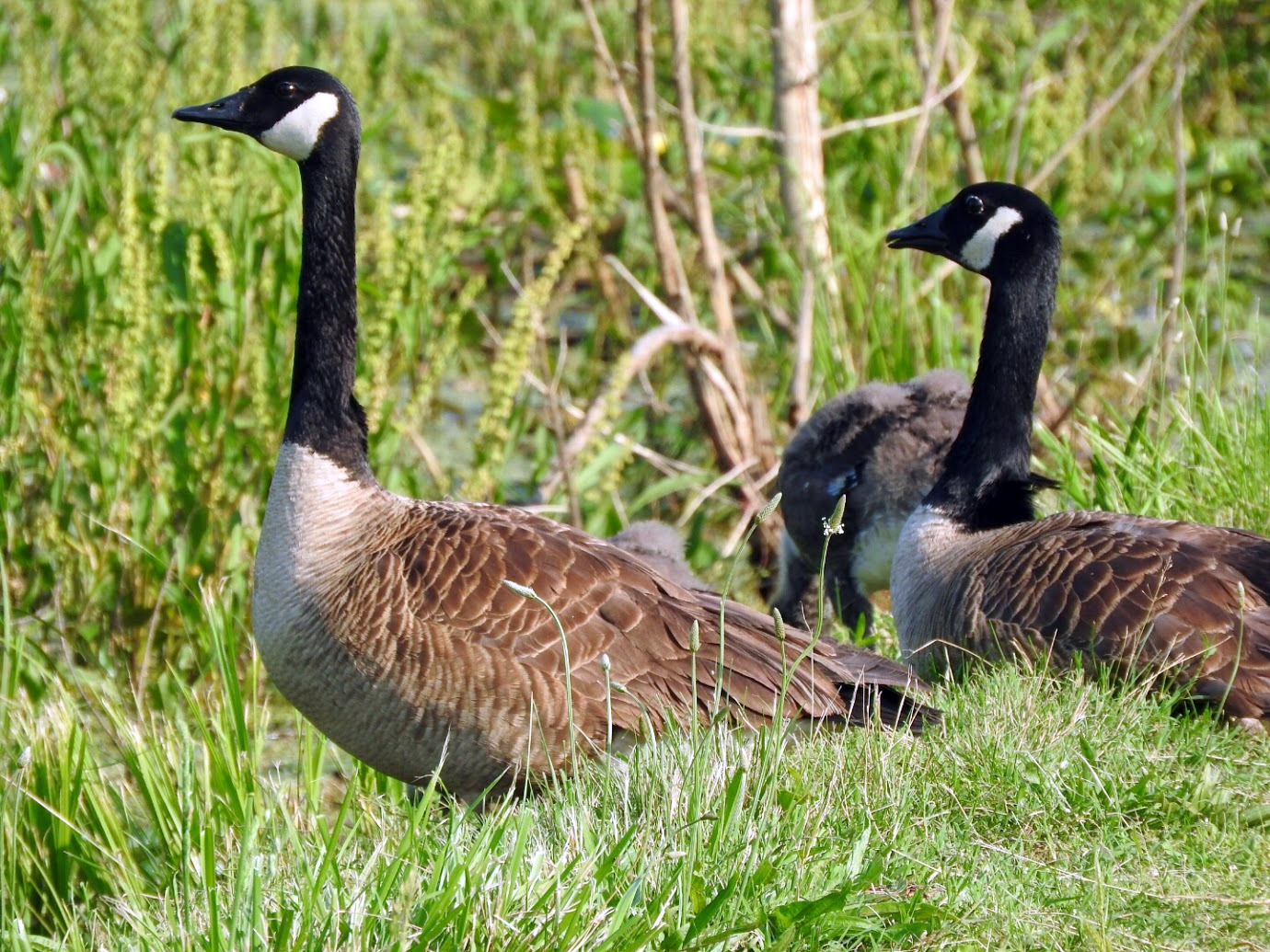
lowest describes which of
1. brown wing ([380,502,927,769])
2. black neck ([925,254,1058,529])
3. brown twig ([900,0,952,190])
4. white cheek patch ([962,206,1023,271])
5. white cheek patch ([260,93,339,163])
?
brown wing ([380,502,927,769])

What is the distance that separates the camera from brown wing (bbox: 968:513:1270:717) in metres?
4.09

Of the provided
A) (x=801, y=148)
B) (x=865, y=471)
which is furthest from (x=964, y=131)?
(x=865, y=471)

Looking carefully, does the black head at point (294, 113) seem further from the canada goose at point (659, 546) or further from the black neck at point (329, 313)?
the canada goose at point (659, 546)

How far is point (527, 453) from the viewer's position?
29.7 feet

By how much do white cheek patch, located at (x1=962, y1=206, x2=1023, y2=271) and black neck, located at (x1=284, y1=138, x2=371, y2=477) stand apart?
2.13 metres

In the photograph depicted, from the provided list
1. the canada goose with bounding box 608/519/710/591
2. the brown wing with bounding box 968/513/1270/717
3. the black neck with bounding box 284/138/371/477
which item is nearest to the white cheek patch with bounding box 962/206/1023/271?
the brown wing with bounding box 968/513/1270/717

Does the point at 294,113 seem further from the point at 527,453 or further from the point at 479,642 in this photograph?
the point at 527,453

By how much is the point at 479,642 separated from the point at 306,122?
173 cm

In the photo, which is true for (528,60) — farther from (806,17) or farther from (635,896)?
(635,896)

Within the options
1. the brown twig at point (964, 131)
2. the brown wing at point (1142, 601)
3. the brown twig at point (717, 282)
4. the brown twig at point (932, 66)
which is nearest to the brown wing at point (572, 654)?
the brown wing at point (1142, 601)

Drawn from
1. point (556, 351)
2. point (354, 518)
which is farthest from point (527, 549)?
point (556, 351)

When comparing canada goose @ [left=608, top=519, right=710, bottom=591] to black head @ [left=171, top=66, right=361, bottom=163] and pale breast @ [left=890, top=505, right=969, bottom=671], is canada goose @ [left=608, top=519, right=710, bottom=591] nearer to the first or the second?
pale breast @ [left=890, top=505, right=969, bottom=671]

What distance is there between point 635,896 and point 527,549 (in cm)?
153

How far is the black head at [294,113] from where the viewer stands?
4.76 m
